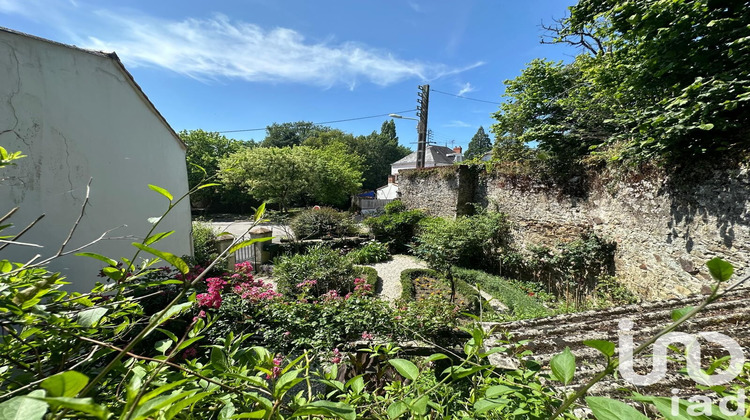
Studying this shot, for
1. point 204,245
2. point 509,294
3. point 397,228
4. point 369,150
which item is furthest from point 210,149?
point 509,294

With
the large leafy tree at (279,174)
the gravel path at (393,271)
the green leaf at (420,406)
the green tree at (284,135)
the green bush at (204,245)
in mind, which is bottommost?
the gravel path at (393,271)

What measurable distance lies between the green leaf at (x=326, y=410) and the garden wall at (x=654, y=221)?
4.94 meters

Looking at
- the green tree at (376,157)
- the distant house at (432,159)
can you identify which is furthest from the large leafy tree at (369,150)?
the distant house at (432,159)

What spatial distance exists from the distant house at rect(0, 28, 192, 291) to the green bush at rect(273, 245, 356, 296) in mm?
2466

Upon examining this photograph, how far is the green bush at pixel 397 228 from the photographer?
35.8 ft

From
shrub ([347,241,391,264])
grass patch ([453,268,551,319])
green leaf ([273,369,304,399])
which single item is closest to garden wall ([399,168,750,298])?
grass patch ([453,268,551,319])

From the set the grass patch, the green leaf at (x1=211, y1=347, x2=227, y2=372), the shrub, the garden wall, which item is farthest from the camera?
the shrub

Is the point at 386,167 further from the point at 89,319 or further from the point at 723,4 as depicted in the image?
the point at 89,319

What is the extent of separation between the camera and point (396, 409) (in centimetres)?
69

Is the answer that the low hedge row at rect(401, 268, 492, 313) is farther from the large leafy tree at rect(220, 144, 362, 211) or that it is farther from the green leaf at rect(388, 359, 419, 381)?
the large leafy tree at rect(220, 144, 362, 211)

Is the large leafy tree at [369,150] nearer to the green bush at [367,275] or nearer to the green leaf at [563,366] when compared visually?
the green bush at [367,275]

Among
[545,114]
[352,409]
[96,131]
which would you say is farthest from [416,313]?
[545,114]

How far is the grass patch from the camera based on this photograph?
16.0ft

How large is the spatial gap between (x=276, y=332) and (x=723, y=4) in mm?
6473
